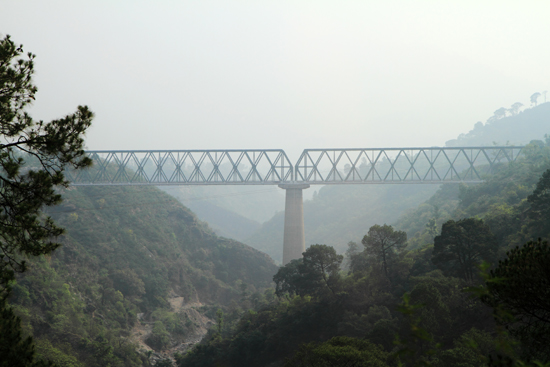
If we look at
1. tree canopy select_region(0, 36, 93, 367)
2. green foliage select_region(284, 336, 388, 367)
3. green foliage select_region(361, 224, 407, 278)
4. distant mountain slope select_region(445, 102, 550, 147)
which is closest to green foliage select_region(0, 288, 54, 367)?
tree canopy select_region(0, 36, 93, 367)

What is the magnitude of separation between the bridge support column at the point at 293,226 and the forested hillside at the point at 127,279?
12.2 m

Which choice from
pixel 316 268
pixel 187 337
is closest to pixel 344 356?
pixel 316 268

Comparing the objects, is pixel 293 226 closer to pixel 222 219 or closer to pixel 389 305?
pixel 389 305

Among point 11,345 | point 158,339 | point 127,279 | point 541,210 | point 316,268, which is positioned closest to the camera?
point 11,345

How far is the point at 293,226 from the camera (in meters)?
65.6

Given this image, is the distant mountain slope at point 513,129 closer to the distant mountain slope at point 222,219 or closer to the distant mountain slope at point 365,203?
the distant mountain slope at point 365,203

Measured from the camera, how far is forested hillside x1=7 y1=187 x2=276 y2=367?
45281 millimetres

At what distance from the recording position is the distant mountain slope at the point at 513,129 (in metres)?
147

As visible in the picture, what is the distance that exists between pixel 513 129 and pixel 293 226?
4974 inches

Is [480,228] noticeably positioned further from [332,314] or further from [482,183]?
[482,183]

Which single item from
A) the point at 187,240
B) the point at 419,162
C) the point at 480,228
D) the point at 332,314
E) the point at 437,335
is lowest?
the point at 437,335

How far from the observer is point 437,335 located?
27250 millimetres

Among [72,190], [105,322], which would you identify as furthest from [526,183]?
[72,190]

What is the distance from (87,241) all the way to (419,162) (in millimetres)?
105262
